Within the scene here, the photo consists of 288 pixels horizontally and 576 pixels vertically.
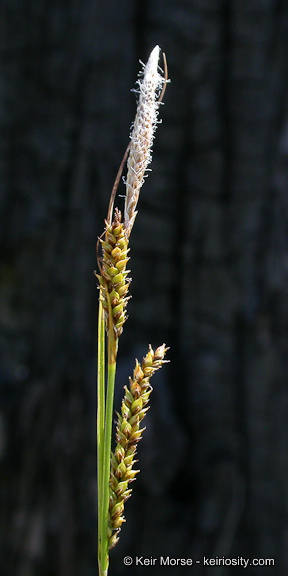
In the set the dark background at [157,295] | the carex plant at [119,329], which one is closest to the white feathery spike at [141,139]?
the carex plant at [119,329]

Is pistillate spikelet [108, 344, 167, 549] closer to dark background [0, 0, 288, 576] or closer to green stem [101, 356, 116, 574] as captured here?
green stem [101, 356, 116, 574]

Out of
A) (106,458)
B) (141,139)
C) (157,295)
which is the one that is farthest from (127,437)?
(157,295)

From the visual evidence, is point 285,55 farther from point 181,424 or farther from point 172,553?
point 172,553

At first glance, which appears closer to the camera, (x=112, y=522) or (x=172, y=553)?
(x=112, y=522)

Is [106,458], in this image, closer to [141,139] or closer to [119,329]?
[119,329]

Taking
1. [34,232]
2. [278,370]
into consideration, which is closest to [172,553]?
[278,370]

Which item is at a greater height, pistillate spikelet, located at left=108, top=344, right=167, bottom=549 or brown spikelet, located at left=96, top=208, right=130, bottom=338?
brown spikelet, located at left=96, top=208, right=130, bottom=338

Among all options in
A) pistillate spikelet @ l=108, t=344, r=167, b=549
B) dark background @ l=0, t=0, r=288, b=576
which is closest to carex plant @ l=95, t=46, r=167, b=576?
pistillate spikelet @ l=108, t=344, r=167, b=549

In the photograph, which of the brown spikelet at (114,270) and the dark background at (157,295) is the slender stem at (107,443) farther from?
the dark background at (157,295)
